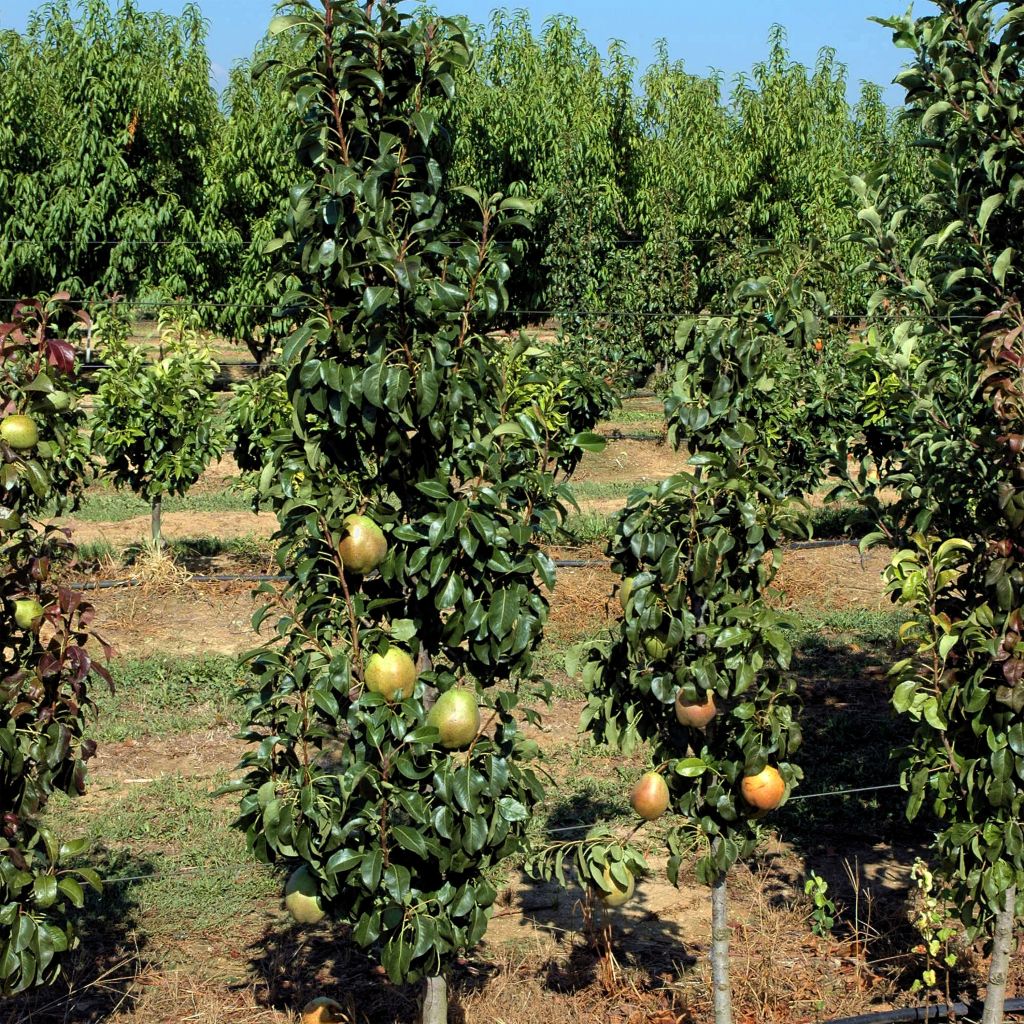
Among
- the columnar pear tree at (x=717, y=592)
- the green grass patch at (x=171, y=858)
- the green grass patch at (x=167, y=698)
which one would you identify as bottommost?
the green grass patch at (x=171, y=858)

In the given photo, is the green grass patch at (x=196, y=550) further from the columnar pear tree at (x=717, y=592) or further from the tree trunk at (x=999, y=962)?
the tree trunk at (x=999, y=962)

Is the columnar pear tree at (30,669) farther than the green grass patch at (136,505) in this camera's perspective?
No

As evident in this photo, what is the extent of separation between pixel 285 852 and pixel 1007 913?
7.80 feet

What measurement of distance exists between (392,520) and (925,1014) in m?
2.66

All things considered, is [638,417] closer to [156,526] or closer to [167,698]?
[156,526]

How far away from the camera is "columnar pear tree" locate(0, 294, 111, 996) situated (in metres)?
3.33

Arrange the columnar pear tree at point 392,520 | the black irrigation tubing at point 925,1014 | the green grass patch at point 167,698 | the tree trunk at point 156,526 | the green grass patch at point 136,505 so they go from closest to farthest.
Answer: the columnar pear tree at point 392,520 < the black irrigation tubing at point 925,1014 < the green grass patch at point 167,698 < the tree trunk at point 156,526 < the green grass patch at point 136,505

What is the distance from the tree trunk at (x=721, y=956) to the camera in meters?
3.92

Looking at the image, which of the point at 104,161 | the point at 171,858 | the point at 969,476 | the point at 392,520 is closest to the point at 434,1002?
the point at 392,520

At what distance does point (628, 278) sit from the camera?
794 inches

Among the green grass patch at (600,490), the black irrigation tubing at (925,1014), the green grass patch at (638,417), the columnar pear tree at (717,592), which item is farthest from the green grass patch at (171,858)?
the green grass patch at (638,417)

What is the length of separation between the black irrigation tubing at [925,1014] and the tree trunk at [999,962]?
0.88ft

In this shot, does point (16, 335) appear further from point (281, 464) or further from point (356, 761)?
point (356, 761)

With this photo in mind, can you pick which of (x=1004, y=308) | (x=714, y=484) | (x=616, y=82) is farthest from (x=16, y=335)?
(x=616, y=82)
